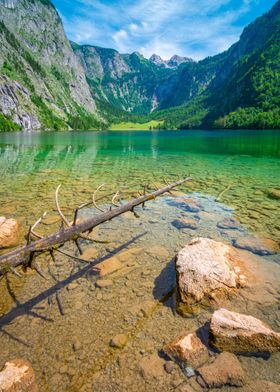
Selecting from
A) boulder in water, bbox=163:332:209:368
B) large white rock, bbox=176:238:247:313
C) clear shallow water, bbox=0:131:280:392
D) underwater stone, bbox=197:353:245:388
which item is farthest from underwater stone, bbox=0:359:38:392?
large white rock, bbox=176:238:247:313

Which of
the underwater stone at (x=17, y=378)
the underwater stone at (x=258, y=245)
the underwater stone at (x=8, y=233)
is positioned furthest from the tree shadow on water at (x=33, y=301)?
the underwater stone at (x=258, y=245)

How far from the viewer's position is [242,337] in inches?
193

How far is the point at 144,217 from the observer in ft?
42.5

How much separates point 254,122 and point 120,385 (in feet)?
690

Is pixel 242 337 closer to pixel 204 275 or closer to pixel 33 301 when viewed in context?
pixel 204 275

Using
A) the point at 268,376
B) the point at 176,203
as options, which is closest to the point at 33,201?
the point at 176,203

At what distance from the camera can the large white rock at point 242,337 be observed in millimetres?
4898

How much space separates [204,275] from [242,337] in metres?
1.87

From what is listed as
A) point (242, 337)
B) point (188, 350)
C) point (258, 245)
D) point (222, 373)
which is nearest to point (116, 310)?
point (188, 350)

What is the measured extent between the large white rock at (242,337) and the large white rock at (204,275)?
3.94ft

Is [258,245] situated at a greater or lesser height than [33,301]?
greater

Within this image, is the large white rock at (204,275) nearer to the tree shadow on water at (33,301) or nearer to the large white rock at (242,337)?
the large white rock at (242,337)

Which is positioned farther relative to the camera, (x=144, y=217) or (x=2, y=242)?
(x=144, y=217)

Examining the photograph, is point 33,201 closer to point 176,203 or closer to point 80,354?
point 176,203
